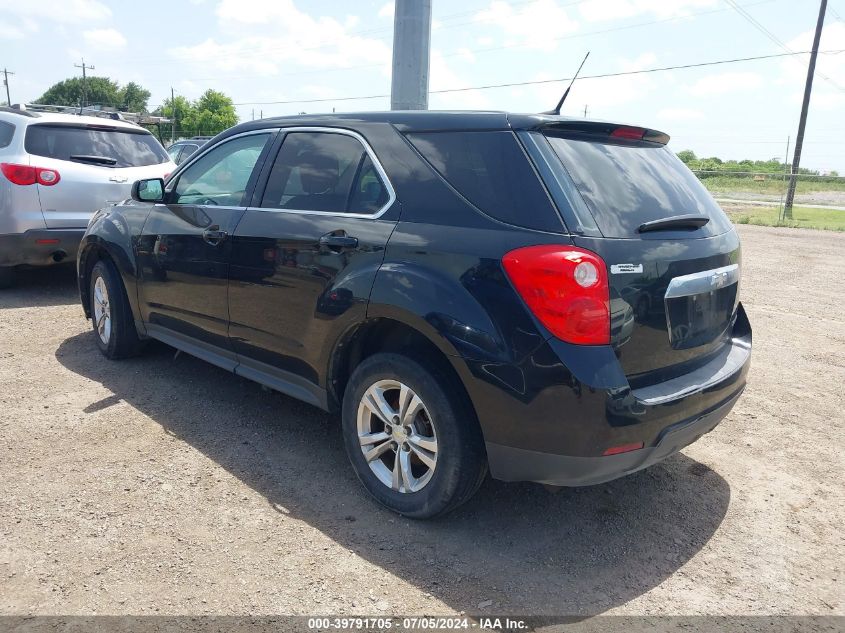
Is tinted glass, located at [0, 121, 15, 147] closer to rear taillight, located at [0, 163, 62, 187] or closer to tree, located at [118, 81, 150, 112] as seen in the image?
rear taillight, located at [0, 163, 62, 187]

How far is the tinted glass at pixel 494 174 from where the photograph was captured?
269cm

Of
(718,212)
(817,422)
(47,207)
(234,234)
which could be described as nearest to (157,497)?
(234,234)

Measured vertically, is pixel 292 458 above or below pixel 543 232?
below

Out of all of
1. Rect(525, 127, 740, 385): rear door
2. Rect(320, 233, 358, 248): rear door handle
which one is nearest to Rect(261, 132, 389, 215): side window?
Rect(320, 233, 358, 248): rear door handle

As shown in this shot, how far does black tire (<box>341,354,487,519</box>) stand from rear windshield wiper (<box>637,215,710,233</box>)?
3.37 ft

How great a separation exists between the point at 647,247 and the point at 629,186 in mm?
348

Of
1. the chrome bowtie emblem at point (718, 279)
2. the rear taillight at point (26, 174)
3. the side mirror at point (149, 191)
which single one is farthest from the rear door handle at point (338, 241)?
the rear taillight at point (26, 174)

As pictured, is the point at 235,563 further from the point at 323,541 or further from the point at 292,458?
the point at 292,458

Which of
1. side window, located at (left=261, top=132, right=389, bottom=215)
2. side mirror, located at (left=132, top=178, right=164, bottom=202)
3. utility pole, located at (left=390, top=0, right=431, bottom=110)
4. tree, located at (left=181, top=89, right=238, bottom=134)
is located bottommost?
side mirror, located at (left=132, top=178, right=164, bottom=202)

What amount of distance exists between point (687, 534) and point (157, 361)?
156 inches

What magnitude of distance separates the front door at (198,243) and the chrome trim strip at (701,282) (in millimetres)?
2365

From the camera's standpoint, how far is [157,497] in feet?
10.7

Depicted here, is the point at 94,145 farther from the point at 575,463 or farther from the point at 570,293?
the point at 575,463

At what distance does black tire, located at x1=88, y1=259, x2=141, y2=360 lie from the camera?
507 cm
